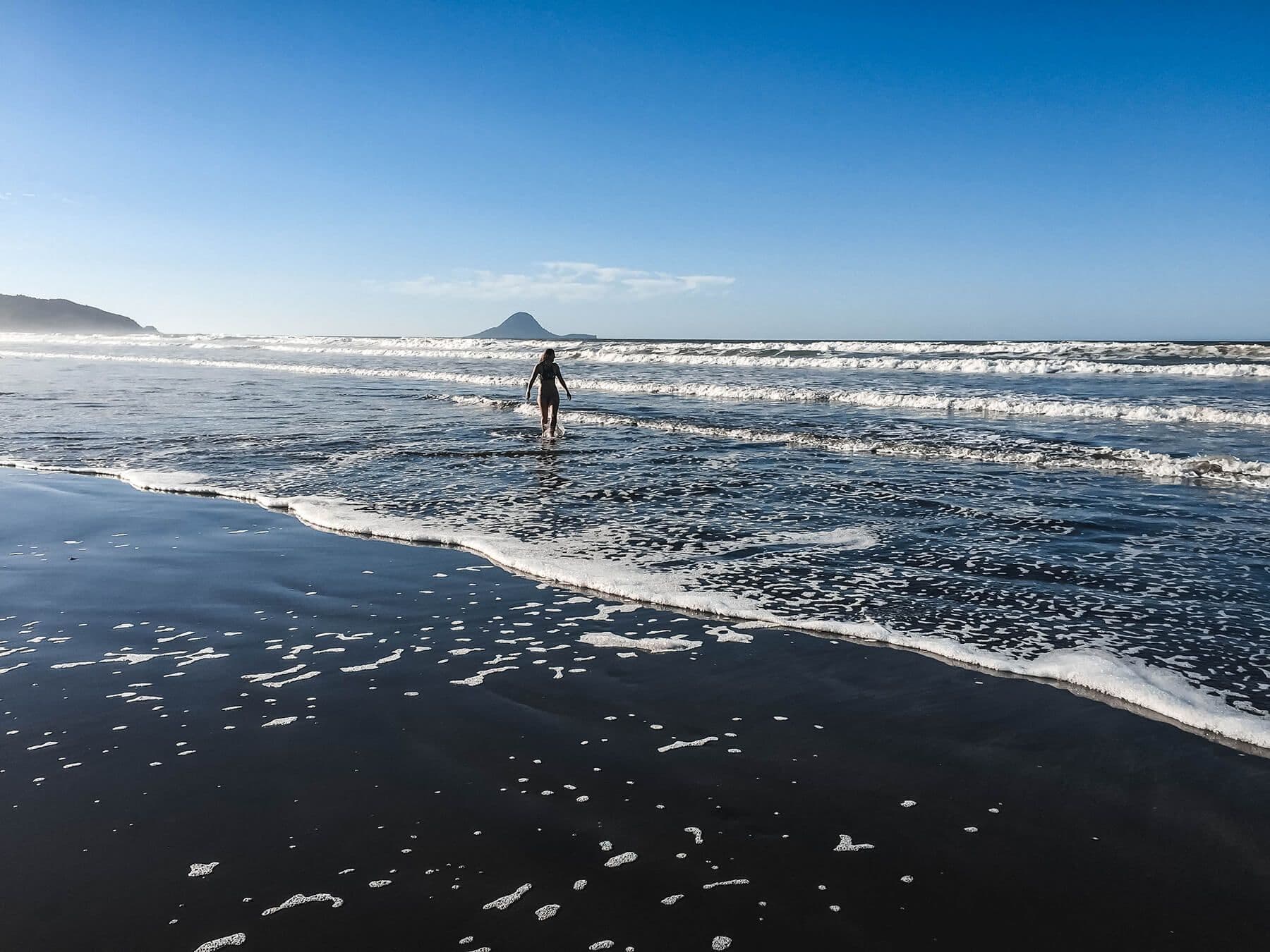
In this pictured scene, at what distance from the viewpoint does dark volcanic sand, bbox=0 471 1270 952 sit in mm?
2867

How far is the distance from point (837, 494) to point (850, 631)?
553 centimetres

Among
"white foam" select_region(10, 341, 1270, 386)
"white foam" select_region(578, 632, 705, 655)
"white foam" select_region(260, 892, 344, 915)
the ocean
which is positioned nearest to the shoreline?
the ocean

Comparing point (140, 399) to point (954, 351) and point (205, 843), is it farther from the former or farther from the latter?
point (954, 351)

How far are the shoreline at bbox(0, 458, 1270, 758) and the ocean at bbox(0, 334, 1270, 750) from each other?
2 cm

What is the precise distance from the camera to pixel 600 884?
3.05 m

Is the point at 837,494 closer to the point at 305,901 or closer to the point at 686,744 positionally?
the point at 686,744

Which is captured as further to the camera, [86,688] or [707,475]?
[707,475]

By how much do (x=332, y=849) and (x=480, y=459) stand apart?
37.4ft

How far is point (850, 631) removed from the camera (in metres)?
5.85

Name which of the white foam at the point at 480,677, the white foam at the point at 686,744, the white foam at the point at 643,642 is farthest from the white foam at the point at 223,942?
the white foam at the point at 643,642

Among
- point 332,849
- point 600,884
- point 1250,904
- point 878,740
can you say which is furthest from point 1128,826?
point 332,849

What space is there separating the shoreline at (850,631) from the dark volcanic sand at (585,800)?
0.18m

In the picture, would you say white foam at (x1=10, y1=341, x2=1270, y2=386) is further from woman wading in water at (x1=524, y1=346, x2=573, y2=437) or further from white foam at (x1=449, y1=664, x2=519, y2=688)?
white foam at (x1=449, y1=664, x2=519, y2=688)

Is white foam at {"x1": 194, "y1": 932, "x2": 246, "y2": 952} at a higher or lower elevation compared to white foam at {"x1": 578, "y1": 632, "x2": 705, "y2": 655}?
higher
